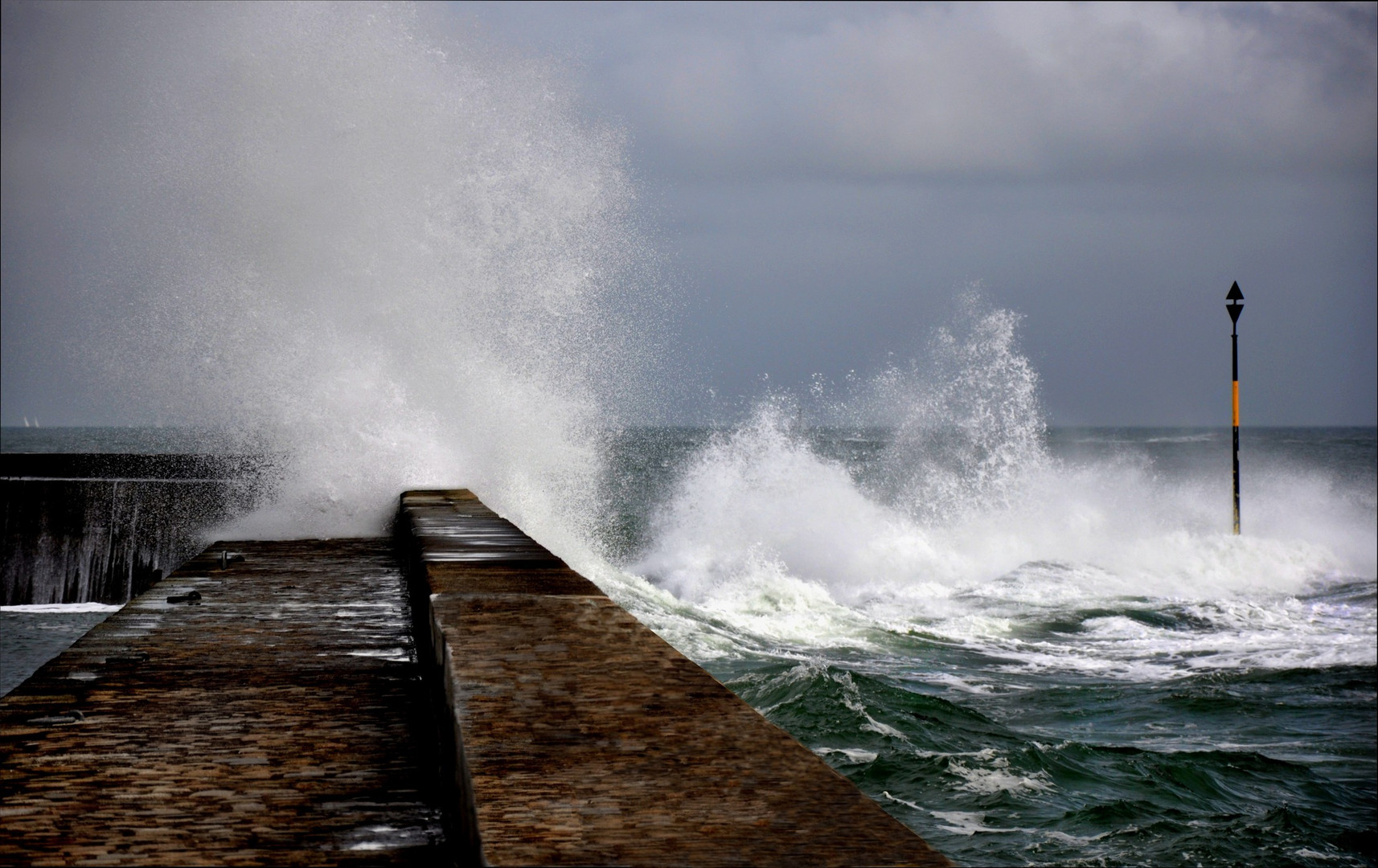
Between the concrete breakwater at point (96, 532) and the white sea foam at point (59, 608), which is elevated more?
the concrete breakwater at point (96, 532)

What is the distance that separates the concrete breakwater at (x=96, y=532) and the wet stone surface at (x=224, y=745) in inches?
286

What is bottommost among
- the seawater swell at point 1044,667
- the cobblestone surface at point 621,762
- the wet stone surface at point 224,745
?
the seawater swell at point 1044,667

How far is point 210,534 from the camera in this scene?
1123 cm

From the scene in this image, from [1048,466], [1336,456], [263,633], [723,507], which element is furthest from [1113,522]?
[1336,456]

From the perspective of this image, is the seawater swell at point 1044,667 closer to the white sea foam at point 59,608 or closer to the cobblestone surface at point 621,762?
the cobblestone surface at point 621,762

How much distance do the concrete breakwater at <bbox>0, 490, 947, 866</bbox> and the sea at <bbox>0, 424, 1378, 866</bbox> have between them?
309 cm

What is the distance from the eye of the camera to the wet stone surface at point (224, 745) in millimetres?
2189

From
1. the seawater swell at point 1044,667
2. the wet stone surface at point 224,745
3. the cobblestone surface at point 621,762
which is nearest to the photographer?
the cobblestone surface at point 621,762

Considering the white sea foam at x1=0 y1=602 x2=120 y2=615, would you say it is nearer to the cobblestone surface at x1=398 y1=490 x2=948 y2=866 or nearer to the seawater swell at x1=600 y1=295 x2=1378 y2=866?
the seawater swell at x1=600 y1=295 x2=1378 y2=866

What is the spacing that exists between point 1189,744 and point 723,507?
36.4ft

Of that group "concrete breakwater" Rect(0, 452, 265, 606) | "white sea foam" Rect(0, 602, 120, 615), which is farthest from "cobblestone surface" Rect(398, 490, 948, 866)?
"white sea foam" Rect(0, 602, 120, 615)

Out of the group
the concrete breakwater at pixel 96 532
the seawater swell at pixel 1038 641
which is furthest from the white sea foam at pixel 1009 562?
the concrete breakwater at pixel 96 532

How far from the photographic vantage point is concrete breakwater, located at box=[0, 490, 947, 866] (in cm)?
172

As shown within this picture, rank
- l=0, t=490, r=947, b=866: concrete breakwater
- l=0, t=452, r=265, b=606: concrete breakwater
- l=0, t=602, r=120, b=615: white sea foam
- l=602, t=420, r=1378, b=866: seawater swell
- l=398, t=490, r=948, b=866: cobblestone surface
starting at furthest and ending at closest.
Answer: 1. l=0, t=452, r=265, b=606: concrete breakwater
2. l=0, t=602, r=120, b=615: white sea foam
3. l=602, t=420, r=1378, b=866: seawater swell
4. l=0, t=490, r=947, b=866: concrete breakwater
5. l=398, t=490, r=948, b=866: cobblestone surface
